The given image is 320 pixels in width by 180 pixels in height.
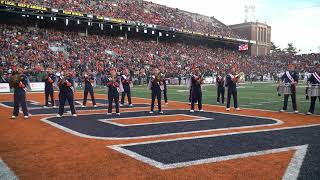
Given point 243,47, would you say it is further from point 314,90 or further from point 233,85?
point 314,90

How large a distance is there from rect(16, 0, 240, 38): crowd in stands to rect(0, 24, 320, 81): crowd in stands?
3.18 meters

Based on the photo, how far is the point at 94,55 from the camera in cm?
4106

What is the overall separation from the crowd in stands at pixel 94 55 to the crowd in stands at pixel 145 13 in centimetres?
318

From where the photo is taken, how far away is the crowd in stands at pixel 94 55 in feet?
112

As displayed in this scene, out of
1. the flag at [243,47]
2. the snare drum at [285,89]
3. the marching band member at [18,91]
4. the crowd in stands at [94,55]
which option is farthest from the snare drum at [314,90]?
the flag at [243,47]

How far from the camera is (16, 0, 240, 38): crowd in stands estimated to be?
44000 millimetres

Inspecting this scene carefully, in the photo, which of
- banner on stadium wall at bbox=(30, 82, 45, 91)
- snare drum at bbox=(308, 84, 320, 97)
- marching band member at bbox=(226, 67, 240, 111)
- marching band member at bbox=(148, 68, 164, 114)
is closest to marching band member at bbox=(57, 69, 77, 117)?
marching band member at bbox=(148, 68, 164, 114)

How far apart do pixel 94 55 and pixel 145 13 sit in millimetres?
16412

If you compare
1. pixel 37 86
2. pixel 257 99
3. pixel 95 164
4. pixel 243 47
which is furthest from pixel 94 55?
pixel 95 164

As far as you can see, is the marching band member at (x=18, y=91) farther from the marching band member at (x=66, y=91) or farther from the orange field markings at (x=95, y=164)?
the orange field markings at (x=95, y=164)

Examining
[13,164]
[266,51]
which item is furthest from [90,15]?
[266,51]

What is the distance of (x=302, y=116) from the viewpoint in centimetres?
1244

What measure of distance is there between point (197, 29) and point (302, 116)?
4834 cm

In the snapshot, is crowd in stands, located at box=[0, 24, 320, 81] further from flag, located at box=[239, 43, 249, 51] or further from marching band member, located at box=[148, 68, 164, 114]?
marching band member, located at box=[148, 68, 164, 114]
